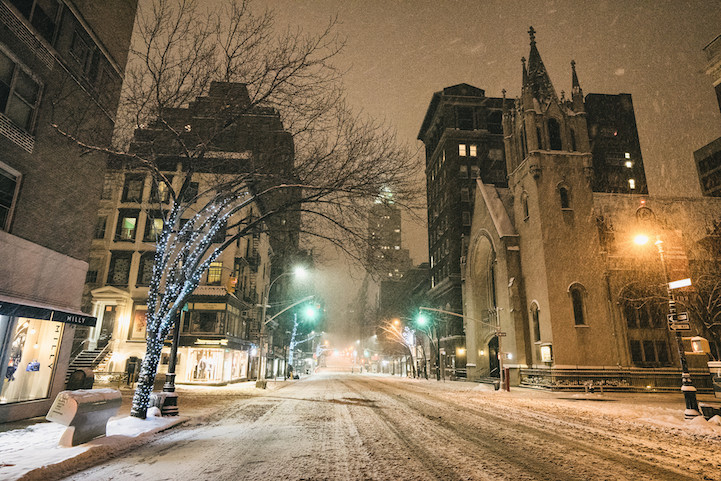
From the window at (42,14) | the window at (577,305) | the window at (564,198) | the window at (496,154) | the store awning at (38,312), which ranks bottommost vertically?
the store awning at (38,312)

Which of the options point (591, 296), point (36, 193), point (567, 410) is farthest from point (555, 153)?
point (36, 193)

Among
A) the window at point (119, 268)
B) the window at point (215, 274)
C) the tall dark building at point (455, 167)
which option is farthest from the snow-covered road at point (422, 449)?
the tall dark building at point (455, 167)

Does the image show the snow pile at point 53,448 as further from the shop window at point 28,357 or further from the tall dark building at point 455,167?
the tall dark building at point 455,167

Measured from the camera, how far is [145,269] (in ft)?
114

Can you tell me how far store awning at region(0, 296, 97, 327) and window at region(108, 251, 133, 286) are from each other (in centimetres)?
2335

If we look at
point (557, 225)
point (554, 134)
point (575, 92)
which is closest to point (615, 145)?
point (575, 92)

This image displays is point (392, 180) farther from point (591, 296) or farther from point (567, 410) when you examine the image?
point (591, 296)

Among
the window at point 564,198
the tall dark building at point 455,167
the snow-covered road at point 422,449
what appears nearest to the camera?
the snow-covered road at point 422,449

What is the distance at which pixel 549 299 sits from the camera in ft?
99.8

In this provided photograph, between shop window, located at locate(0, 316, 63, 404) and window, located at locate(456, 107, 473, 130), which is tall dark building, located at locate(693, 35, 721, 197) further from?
shop window, located at locate(0, 316, 63, 404)

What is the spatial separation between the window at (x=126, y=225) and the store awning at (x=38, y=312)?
24393mm

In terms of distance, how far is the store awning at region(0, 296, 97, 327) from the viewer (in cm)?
1036

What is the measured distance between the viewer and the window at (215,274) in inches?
1353

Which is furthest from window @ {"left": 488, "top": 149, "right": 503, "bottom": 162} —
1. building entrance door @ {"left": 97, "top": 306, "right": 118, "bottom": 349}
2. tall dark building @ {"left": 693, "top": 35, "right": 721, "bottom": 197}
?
building entrance door @ {"left": 97, "top": 306, "right": 118, "bottom": 349}
